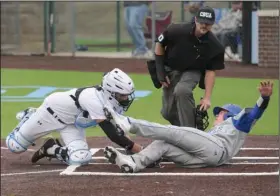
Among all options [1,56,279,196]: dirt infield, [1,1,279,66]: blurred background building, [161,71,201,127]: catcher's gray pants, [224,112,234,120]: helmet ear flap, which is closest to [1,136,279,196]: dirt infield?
[1,56,279,196]: dirt infield

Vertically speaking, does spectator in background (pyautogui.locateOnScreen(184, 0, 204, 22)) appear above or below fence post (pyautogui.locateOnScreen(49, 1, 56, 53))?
above

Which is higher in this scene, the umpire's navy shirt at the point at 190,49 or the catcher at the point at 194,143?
the umpire's navy shirt at the point at 190,49

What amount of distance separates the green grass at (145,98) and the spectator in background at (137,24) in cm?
268

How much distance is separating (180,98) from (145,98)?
5.15 m

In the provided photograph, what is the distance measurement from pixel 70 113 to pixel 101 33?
1576 cm

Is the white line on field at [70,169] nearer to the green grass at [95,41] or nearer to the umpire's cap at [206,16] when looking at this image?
the umpire's cap at [206,16]

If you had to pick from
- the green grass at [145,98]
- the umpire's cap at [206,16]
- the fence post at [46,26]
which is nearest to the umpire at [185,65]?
the umpire's cap at [206,16]

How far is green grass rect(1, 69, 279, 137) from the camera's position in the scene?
425 inches

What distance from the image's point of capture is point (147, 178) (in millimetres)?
6734

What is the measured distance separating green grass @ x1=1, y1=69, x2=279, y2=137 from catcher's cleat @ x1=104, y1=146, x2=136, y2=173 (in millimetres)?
2307

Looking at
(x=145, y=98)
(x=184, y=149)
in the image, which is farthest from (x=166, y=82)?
(x=145, y=98)

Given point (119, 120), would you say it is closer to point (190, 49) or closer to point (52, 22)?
point (190, 49)

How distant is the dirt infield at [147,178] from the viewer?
20.3 ft

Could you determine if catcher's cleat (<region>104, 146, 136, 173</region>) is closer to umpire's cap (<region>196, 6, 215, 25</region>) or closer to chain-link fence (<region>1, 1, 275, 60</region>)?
umpire's cap (<region>196, 6, 215, 25</region>)
